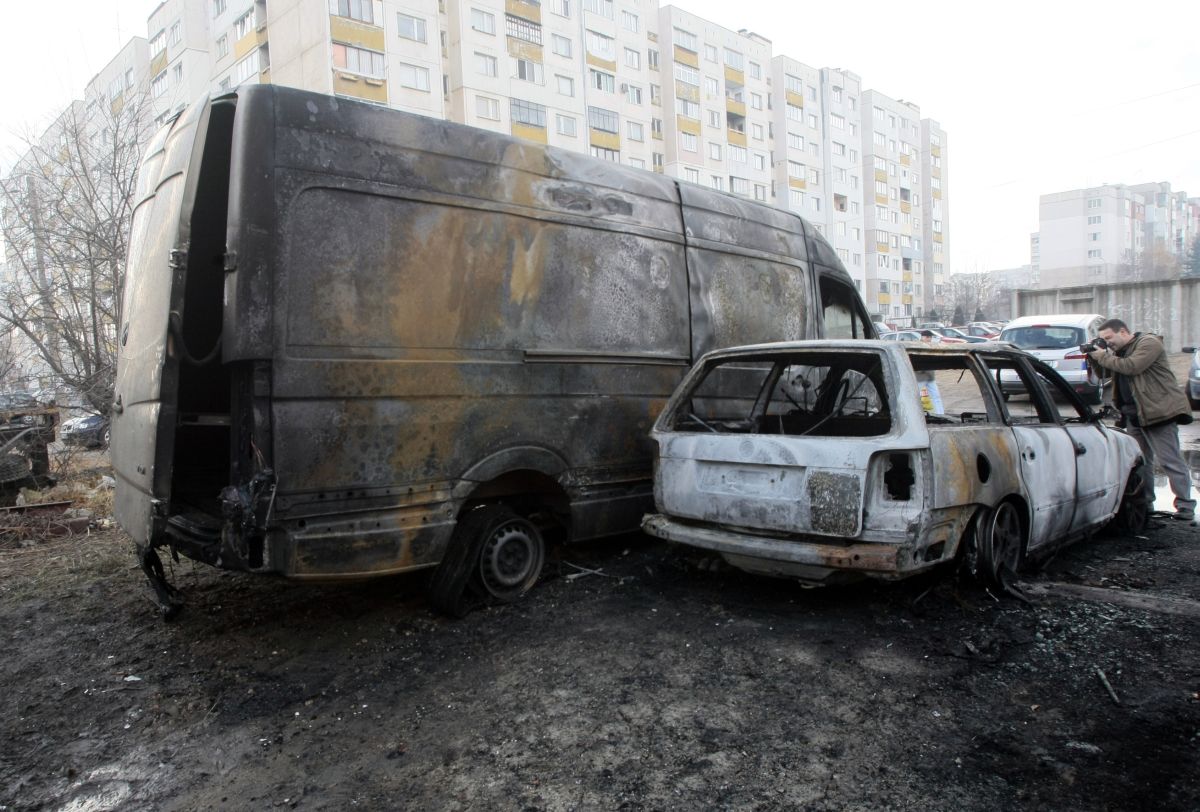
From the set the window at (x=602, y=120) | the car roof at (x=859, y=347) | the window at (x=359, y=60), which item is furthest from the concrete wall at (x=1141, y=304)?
the window at (x=359, y=60)

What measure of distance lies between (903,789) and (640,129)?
153 ft

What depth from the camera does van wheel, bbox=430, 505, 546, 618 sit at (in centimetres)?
441

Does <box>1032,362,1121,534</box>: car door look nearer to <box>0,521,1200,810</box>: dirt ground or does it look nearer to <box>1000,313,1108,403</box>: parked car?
<box>0,521,1200,810</box>: dirt ground

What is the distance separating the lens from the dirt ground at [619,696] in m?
A: 2.74

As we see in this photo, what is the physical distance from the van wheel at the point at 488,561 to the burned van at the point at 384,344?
0.01 m

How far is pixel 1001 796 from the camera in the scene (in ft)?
8.46

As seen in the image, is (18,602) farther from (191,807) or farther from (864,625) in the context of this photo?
(864,625)

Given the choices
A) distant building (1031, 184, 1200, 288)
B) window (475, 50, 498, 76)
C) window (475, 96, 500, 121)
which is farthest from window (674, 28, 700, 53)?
distant building (1031, 184, 1200, 288)

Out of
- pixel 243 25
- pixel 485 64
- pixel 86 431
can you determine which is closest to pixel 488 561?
pixel 86 431

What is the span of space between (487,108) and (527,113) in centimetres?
221

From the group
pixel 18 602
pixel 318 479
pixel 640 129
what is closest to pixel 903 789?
pixel 318 479

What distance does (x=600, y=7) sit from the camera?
42938 millimetres

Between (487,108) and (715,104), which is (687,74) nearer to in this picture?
(715,104)

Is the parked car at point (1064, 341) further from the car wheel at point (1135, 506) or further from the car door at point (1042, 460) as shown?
the car door at point (1042, 460)
